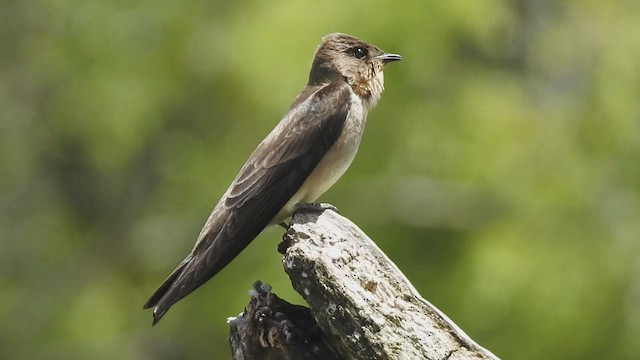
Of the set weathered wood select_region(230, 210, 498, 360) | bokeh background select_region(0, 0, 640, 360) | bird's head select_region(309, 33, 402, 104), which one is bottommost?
bokeh background select_region(0, 0, 640, 360)

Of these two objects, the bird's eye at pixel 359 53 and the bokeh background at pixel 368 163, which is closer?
the bird's eye at pixel 359 53

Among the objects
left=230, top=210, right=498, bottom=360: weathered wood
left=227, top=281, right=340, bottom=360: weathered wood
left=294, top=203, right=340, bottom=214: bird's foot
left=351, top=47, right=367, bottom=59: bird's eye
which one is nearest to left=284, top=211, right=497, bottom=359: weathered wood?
left=230, top=210, right=498, bottom=360: weathered wood

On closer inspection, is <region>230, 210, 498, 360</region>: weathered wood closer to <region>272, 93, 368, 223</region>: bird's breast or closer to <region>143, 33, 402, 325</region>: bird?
<region>143, 33, 402, 325</region>: bird

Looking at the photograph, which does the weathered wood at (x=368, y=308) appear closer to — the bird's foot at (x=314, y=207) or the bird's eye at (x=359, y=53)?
the bird's foot at (x=314, y=207)

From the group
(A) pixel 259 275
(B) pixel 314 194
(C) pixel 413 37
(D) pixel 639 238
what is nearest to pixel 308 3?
(C) pixel 413 37

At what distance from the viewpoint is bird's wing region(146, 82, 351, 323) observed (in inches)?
239

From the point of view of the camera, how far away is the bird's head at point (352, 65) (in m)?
7.22

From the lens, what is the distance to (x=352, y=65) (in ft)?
24.0

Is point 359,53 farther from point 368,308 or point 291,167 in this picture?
point 368,308

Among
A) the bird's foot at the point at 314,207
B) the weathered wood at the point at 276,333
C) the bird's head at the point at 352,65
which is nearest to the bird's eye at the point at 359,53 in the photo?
the bird's head at the point at 352,65

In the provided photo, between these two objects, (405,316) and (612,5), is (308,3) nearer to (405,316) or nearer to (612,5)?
(612,5)

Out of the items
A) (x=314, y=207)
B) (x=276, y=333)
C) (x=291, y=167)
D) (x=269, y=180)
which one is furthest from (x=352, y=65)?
(x=276, y=333)

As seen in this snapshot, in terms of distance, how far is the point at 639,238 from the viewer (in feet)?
30.6

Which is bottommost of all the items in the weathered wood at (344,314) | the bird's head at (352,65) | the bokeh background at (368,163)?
the bokeh background at (368,163)
